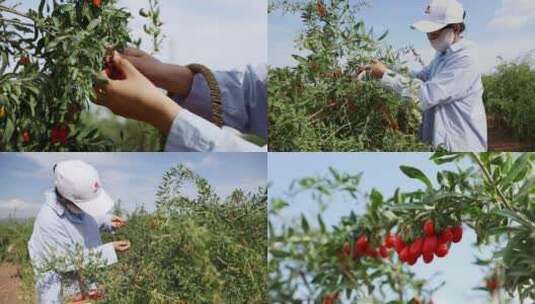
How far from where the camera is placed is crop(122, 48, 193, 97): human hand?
3.21m

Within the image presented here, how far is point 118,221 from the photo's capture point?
3.23 m

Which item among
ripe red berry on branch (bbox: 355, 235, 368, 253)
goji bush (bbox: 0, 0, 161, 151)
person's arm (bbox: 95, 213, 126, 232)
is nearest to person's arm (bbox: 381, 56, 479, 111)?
ripe red berry on branch (bbox: 355, 235, 368, 253)

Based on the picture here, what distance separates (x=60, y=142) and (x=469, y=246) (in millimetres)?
1547

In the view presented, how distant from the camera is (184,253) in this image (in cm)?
316

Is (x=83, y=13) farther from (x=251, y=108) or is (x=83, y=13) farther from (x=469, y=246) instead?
(x=469, y=246)

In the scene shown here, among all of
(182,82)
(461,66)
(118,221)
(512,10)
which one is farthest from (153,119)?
(512,10)

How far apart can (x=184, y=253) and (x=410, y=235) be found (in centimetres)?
84

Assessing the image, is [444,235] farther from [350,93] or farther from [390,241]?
[350,93]

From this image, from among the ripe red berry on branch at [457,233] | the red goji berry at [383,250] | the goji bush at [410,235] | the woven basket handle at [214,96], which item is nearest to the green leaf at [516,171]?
the goji bush at [410,235]

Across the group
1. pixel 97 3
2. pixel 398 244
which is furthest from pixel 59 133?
pixel 398 244

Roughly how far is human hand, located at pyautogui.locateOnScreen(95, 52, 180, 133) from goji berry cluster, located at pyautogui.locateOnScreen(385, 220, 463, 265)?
0.94 meters

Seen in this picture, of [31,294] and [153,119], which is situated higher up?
[153,119]

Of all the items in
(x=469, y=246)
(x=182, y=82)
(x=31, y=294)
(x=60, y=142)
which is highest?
(x=182, y=82)

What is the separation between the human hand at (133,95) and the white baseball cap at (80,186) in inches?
10.0
